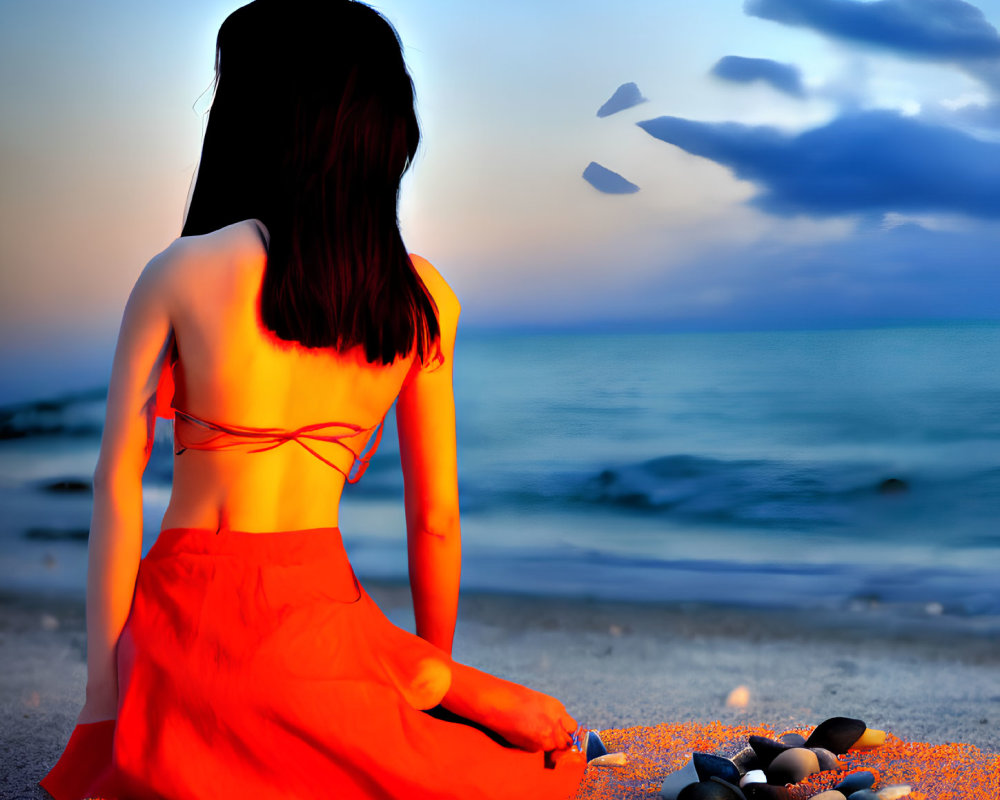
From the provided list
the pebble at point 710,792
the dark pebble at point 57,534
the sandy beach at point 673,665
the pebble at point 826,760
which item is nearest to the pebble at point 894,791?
the pebble at point 826,760

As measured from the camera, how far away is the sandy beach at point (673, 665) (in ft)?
8.52

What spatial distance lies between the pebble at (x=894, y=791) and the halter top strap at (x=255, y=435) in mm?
1070

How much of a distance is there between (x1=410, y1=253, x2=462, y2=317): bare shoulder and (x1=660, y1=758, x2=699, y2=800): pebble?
2.93ft

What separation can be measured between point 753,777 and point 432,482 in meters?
0.80

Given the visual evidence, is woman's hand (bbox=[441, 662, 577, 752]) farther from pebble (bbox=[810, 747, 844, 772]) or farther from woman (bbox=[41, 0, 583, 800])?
pebble (bbox=[810, 747, 844, 772])

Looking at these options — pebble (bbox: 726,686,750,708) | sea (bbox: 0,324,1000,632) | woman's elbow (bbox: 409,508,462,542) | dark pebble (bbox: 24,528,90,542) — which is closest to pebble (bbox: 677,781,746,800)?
woman's elbow (bbox: 409,508,462,542)

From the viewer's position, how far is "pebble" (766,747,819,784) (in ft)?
6.14

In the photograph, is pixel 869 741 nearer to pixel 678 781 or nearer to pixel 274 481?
pixel 678 781

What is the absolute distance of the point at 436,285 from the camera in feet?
5.05

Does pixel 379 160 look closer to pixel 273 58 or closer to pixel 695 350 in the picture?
pixel 273 58

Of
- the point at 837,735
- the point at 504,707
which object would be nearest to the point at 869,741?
the point at 837,735

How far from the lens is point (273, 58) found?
4.55 feet

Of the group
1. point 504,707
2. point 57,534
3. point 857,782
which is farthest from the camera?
point 57,534

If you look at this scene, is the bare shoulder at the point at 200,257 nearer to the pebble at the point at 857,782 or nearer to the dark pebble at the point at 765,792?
the dark pebble at the point at 765,792
